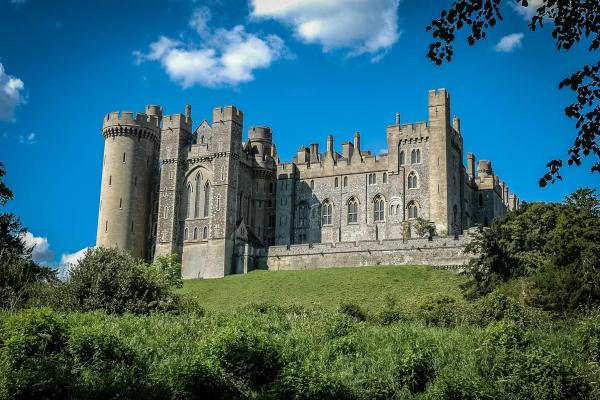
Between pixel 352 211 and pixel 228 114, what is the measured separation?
569 inches

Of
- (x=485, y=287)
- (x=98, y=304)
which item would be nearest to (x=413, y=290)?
(x=485, y=287)

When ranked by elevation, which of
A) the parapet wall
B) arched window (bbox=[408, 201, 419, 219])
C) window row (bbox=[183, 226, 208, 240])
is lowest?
the parapet wall

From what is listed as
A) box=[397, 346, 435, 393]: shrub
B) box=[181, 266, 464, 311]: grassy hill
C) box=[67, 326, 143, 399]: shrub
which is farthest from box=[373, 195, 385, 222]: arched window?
box=[67, 326, 143, 399]: shrub

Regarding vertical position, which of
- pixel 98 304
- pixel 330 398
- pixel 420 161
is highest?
pixel 420 161

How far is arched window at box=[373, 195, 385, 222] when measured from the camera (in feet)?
229

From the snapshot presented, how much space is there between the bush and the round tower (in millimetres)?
33270

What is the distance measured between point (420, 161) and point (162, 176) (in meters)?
23.7

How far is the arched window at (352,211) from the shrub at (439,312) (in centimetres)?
3320

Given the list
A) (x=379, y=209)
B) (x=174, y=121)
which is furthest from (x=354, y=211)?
(x=174, y=121)

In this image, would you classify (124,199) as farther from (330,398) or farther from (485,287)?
(330,398)

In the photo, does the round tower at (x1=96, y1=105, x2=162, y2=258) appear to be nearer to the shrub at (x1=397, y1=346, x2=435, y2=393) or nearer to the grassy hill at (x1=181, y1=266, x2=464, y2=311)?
the grassy hill at (x1=181, y1=266, x2=464, y2=311)

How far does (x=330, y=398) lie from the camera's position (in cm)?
2161

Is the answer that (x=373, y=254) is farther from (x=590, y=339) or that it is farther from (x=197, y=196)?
(x=590, y=339)

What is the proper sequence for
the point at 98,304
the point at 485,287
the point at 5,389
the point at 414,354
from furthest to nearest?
the point at 485,287
the point at 98,304
the point at 414,354
the point at 5,389
